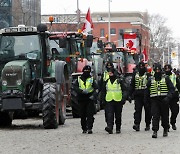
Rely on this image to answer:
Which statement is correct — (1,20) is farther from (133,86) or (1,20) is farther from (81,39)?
(133,86)

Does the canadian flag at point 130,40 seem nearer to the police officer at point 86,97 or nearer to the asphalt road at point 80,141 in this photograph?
the asphalt road at point 80,141

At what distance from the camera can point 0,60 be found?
20656 millimetres

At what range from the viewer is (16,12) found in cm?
6444

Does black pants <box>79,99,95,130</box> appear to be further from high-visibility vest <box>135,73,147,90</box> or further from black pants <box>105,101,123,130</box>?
high-visibility vest <box>135,73,147,90</box>

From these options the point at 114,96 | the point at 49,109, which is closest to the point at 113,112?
the point at 114,96

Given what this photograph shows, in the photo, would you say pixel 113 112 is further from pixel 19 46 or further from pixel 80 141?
pixel 19 46

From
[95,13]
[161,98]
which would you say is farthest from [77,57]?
[95,13]

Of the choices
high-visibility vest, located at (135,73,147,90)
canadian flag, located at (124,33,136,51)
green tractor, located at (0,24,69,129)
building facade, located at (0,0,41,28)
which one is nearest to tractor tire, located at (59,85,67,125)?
green tractor, located at (0,24,69,129)

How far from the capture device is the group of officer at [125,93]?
57.5 ft

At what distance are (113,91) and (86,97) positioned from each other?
0.73m

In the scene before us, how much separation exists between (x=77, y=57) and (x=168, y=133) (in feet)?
29.6

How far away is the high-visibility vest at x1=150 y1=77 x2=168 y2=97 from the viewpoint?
1752 cm

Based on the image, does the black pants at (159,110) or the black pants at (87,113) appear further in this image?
the black pants at (87,113)

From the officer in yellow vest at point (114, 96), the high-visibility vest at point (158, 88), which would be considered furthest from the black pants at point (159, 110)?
the officer in yellow vest at point (114, 96)
